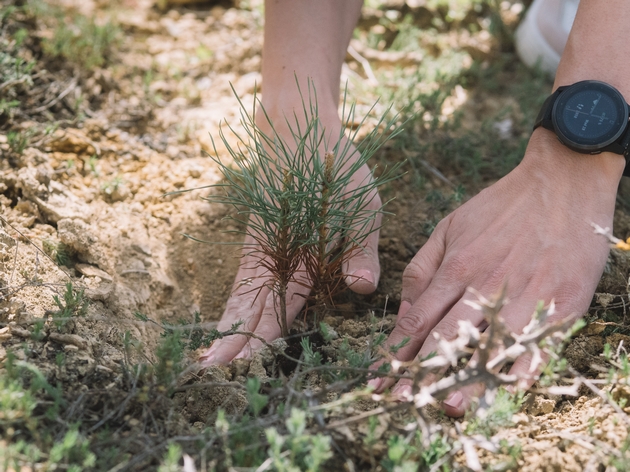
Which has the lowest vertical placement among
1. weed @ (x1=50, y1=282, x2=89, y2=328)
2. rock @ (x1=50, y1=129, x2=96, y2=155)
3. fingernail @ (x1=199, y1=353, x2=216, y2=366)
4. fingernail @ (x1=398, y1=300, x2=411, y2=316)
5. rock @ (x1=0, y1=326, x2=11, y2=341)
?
fingernail @ (x1=199, y1=353, x2=216, y2=366)

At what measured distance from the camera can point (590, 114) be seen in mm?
1689

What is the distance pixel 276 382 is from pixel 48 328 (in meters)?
0.56

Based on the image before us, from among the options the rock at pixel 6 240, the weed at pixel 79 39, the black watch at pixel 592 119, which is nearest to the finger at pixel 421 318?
the black watch at pixel 592 119

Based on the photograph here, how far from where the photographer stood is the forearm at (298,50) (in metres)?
Answer: 2.12

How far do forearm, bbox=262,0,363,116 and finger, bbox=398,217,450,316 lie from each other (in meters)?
0.61

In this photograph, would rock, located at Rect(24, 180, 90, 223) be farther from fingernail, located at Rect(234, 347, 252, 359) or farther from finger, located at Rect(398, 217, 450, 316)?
finger, located at Rect(398, 217, 450, 316)

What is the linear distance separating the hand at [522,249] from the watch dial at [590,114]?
7cm

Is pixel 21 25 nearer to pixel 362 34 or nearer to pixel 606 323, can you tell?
pixel 362 34

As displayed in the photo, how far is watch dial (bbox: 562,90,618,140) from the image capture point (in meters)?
1.68

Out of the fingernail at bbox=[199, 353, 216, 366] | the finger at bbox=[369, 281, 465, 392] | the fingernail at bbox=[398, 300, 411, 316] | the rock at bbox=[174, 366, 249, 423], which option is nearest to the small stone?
the finger at bbox=[369, 281, 465, 392]

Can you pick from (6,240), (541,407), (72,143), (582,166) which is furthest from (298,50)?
(541,407)

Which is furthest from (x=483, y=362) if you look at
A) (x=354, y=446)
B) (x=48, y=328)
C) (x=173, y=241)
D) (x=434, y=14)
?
(x=434, y=14)

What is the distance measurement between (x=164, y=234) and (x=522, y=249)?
3.95ft

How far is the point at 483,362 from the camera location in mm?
1079
